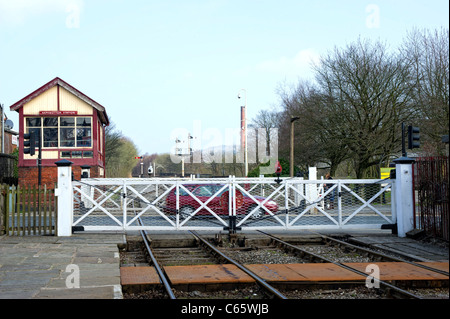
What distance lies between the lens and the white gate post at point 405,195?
1328cm

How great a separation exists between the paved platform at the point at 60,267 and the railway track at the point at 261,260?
31.9 inches

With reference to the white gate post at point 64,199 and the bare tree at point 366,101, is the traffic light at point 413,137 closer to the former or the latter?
the white gate post at point 64,199

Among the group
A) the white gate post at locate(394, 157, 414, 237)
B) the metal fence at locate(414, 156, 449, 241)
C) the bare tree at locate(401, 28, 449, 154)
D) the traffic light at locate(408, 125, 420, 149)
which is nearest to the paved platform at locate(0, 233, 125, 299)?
the metal fence at locate(414, 156, 449, 241)

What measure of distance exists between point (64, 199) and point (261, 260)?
5754 millimetres

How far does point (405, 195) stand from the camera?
13289 millimetres

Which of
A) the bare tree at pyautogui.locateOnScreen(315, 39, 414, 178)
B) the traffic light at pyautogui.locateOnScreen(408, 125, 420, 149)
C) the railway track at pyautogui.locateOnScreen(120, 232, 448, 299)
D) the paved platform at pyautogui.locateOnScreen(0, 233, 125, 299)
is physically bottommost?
the railway track at pyautogui.locateOnScreen(120, 232, 448, 299)

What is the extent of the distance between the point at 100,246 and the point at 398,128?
22900 millimetres

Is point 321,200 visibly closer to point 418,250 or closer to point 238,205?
point 238,205

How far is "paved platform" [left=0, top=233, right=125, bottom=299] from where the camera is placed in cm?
698

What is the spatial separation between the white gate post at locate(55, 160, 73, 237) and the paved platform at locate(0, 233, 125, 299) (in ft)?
1.25

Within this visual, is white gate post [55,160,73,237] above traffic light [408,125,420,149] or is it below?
below

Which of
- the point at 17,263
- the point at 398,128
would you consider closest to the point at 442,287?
the point at 17,263

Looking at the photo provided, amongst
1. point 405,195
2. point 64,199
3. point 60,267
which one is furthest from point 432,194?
point 64,199

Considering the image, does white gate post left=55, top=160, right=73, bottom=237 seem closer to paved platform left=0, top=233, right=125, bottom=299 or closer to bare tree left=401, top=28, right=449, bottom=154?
paved platform left=0, top=233, right=125, bottom=299
